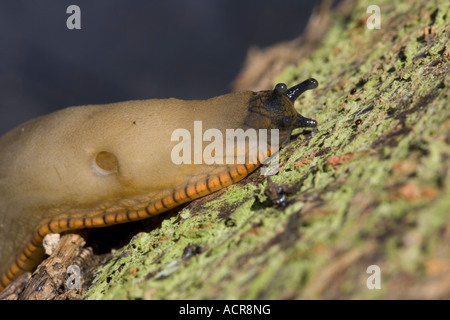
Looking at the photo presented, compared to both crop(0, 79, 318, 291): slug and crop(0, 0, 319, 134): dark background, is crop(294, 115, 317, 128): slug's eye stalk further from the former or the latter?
crop(0, 0, 319, 134): dark background

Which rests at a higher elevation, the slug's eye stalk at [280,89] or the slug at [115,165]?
the slug's eye stalk at [280,89]

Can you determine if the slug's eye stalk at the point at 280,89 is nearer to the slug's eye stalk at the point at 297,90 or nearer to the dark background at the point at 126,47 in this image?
the slug's eye stalk at the point at 297,90

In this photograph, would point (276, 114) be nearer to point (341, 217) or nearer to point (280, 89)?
point (280, 89)

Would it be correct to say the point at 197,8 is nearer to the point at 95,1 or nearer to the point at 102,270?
the point at 95,1

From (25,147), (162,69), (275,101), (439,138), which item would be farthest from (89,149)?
(162,69)

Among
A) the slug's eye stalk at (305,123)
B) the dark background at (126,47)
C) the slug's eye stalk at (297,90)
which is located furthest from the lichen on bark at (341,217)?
the dark background at (126,47)

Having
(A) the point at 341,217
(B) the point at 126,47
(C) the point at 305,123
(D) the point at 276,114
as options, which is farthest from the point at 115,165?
(B) the point at 126,47

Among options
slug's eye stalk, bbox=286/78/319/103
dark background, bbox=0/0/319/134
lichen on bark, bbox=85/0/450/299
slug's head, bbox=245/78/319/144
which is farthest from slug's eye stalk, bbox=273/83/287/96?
dark background, bbox=0/0/319/134
